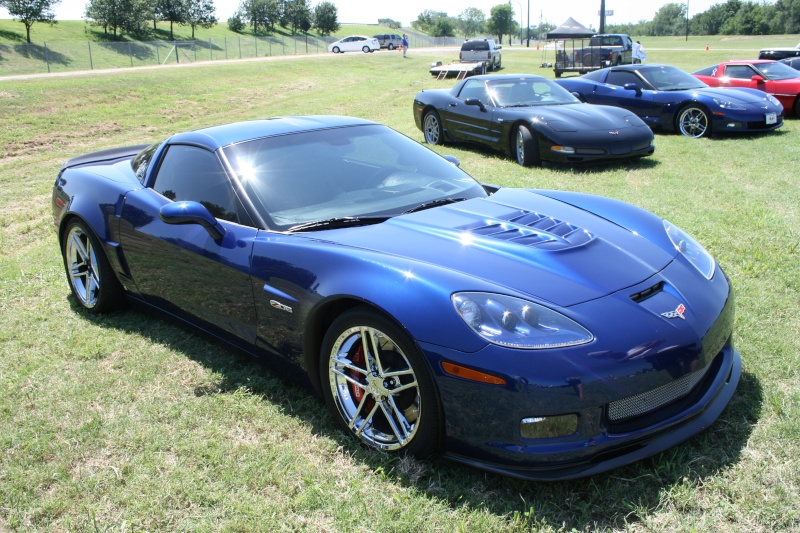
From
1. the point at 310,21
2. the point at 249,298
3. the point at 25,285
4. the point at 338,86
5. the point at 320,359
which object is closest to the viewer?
the point at 320,359

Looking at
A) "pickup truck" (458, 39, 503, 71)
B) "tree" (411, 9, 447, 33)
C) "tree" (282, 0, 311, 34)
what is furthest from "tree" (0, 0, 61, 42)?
"tree" (411, 9, 447, 33)

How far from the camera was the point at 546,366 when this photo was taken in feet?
7.66

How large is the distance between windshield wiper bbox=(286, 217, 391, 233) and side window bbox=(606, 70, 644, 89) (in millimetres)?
10108

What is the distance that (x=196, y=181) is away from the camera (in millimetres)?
3881

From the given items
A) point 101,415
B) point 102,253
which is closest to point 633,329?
point 101,415

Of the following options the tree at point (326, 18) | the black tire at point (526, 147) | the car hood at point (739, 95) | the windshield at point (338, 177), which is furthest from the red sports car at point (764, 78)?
the tree at point (326, 18)

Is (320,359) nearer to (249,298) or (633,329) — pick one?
(249,298)

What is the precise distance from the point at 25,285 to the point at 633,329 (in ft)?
15.4

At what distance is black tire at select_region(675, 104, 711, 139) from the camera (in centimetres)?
1091

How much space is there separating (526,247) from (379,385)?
2.76ft

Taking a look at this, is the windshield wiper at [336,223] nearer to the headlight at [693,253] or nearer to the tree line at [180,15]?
the headlight at [693,253]

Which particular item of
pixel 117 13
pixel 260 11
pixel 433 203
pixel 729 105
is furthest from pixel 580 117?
pixel 260 11

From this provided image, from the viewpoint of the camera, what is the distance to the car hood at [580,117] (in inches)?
343

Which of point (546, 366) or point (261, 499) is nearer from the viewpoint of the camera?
point (546, 366)
